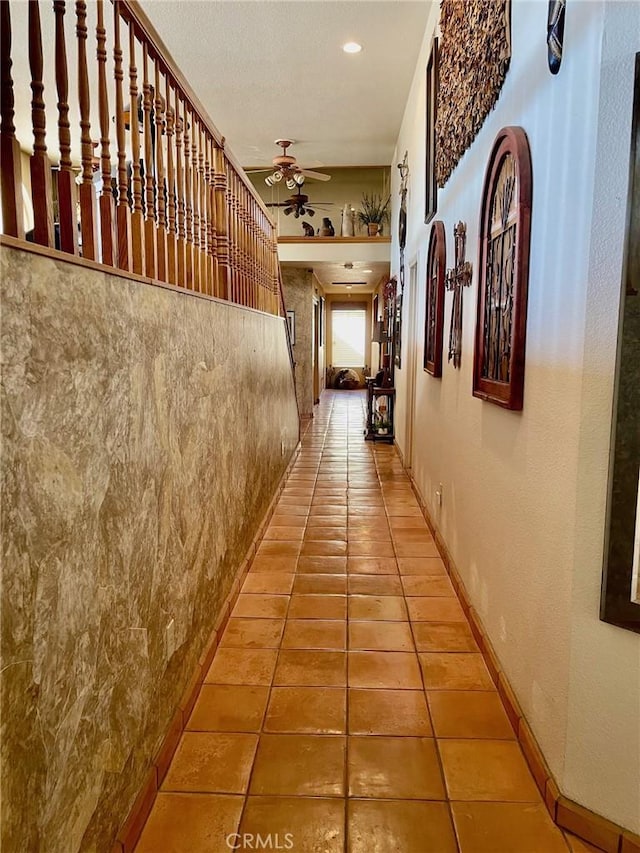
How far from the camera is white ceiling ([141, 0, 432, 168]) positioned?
13.7ft

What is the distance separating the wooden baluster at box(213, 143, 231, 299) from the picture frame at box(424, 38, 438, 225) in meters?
1.63

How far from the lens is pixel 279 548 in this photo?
3.64 metres

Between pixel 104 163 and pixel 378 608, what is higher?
pixel 104 163

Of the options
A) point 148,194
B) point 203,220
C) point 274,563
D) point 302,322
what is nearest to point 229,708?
point 274,563

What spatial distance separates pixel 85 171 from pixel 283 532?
9.54ft

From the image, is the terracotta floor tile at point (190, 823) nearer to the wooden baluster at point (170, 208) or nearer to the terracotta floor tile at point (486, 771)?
the terracotta floor tile at point (486, 771)

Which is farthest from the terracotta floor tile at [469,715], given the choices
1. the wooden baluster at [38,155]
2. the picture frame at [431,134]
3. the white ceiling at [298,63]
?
the white ceiling at [298,63]

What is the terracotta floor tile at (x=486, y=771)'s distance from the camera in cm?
167

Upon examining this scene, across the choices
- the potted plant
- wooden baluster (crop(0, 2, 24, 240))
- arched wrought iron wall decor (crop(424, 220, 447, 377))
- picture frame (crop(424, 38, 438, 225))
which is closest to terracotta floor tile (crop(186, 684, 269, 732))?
wooden baluster (crop(0, 2, 24, 240))

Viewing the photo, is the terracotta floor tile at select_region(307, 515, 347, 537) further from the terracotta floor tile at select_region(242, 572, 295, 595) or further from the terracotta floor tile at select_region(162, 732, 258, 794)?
the terracotta floor tile at select_region(162, 732, 258, 794)

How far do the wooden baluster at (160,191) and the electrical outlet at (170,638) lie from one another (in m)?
1.16

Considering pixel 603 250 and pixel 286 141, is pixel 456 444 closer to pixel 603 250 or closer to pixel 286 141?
pixel 603 250

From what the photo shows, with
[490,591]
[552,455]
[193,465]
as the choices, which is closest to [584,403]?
[552,455]

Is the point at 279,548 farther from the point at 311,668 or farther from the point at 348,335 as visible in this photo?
the point at 348,335
